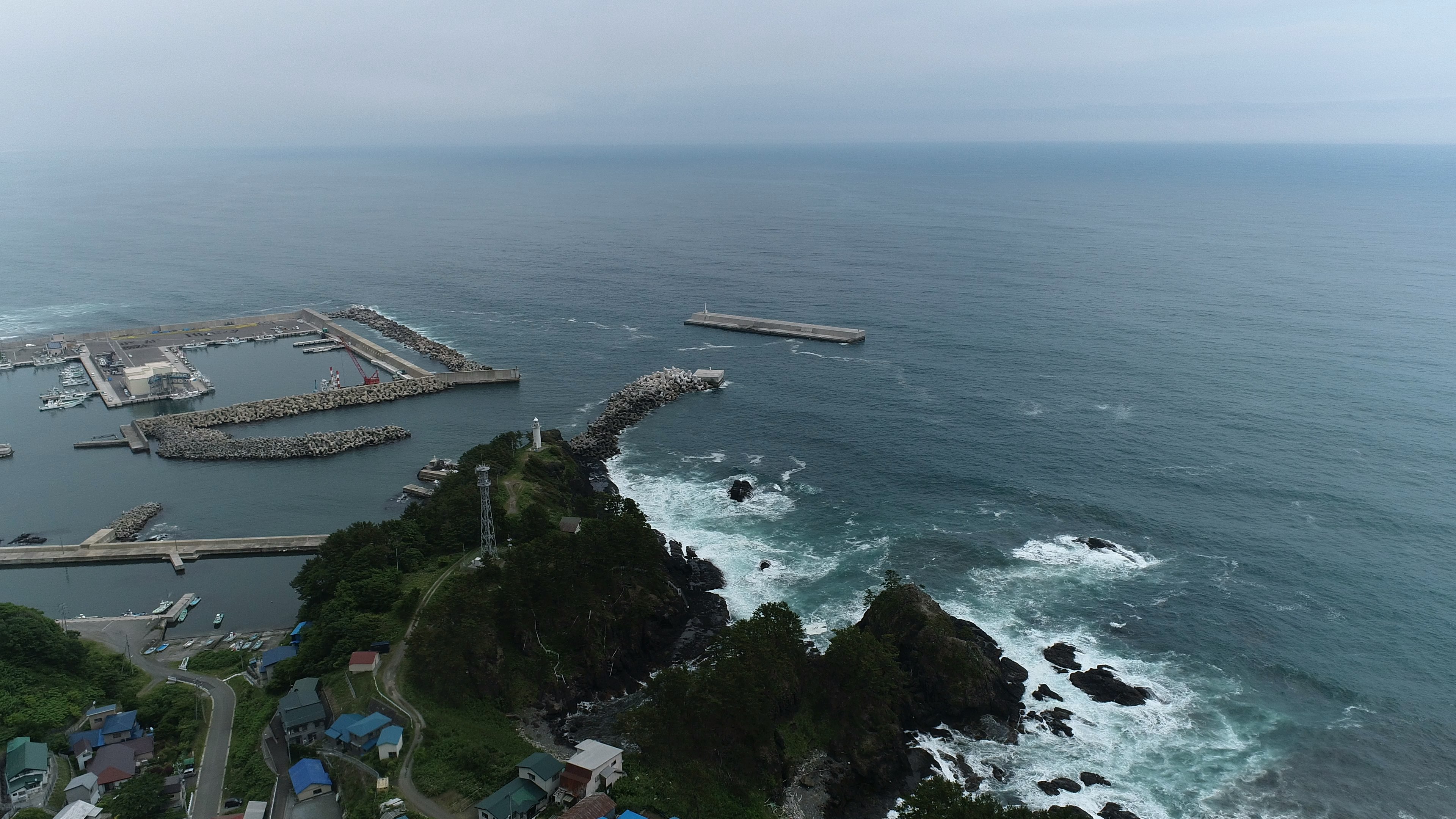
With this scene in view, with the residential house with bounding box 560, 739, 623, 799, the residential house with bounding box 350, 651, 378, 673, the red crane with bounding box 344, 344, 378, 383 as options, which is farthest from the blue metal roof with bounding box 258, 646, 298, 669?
the red crane with bounding box 344, 344, 378, 383

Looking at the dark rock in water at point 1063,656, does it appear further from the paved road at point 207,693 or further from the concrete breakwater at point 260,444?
the concrete breakwater at point 260,444

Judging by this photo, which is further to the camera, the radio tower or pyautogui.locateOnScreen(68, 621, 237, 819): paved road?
the radio tower

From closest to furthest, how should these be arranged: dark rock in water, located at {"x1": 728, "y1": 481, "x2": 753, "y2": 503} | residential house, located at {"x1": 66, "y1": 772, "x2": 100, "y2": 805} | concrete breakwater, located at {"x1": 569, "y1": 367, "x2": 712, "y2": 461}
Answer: residential house, located at {"x1": 66, "y1": 772, "x2": 100, "y2": 805}
dark rock in water, located at {"x1": 728, "y1": 481, "x2": 753, "y2": 503}
concrete breakwater, located at {"x1": 569, "y1": 367, "x2": 712, "y2": 461}

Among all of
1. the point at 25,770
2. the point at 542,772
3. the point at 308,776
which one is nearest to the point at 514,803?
the point at 542,772

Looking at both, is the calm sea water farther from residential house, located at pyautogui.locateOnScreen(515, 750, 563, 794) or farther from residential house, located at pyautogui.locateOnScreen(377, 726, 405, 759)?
residential house, located at pyautogui.locateOnScreen(377, 726, 405, 759)

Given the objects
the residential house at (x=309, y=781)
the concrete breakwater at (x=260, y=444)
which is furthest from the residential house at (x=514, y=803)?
the concrete breakwater at (x=260, y=444)

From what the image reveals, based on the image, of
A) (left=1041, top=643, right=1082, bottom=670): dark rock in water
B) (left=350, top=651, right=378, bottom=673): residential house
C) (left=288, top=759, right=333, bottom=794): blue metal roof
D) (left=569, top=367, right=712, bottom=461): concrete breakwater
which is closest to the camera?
(left=288, top=759, right=333, bottom=794): blue metal roof

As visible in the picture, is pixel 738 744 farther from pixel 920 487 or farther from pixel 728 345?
pixel 728 345

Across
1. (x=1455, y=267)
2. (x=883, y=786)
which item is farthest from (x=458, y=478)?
(x=1455, y=267)
